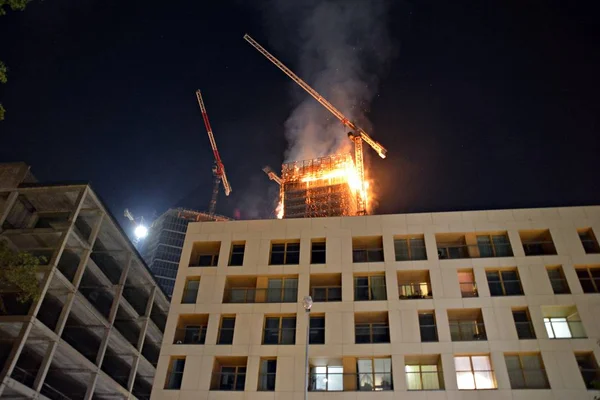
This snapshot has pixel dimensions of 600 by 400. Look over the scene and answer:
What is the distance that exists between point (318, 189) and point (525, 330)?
315 ft

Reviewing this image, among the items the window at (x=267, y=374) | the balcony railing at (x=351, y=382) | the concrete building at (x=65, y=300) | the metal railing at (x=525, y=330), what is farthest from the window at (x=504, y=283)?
the concrete building at (x=65, y=300)

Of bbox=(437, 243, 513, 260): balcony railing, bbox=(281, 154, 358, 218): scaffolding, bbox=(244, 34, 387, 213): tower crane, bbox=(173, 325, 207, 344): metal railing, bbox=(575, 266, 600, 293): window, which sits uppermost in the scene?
bbox=(244, 34, 387, 213): tower crane

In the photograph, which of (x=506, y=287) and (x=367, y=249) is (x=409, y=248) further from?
(x=506, y=287)

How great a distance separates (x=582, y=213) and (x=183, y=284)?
98.6ft

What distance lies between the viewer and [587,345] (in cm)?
2827

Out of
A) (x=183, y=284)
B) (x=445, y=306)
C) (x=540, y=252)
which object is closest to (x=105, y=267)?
(x=183, y=284)

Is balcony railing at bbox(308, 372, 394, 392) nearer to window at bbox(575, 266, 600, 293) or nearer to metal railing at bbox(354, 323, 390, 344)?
metal railing at bbox(354, 323, 390, 344)

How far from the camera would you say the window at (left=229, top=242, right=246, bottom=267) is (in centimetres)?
3519

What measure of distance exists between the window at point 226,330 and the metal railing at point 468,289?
635 inches

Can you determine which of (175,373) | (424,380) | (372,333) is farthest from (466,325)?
(175,373)

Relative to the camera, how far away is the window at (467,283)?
3169 cm

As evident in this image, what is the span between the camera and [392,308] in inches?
1224

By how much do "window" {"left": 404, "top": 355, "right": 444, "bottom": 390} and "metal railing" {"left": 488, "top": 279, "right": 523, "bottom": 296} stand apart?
21.4ft

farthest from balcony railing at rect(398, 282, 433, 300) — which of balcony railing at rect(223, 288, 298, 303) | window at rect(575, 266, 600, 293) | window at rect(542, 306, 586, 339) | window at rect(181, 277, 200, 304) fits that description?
window at rect(181, 277, 200, 304)
